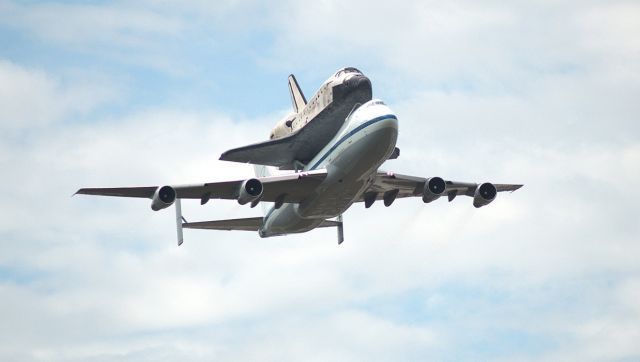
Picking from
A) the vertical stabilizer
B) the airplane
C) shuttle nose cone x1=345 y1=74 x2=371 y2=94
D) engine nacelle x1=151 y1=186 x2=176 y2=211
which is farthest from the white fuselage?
the vertical stabilizer

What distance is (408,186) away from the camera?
87250mm

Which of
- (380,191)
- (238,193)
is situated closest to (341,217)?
(380,191)

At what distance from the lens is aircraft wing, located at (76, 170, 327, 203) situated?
80438 mm

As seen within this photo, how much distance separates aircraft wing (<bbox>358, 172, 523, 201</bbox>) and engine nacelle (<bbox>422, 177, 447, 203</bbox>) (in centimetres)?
50

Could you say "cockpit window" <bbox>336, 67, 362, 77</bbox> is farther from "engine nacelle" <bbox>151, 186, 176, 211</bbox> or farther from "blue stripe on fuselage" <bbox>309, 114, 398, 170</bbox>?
"engine nacelle" <bbox>151, 186, 176, 211</bbox>

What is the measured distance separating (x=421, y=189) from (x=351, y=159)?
386 inches

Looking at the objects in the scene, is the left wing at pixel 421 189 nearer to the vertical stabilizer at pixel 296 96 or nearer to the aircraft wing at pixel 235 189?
the aircraft wing at pixel 235 189

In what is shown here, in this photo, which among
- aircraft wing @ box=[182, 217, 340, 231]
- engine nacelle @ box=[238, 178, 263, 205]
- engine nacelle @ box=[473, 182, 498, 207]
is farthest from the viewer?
engine nacelle @ box=[473, 182, 498, 207]

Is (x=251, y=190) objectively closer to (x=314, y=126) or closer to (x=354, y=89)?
(x=314, y=126)

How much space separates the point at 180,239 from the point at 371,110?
14.3m

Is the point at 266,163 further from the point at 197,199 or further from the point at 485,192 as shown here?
the point at 485,192

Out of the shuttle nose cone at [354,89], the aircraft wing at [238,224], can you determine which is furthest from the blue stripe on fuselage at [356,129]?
the aircraft wing at [238,224]

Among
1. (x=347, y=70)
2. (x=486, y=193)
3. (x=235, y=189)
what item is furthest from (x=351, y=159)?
(x=486, y=193)

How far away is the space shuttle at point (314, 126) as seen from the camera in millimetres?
84688
